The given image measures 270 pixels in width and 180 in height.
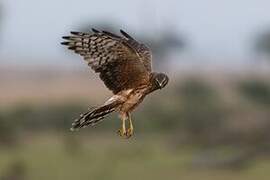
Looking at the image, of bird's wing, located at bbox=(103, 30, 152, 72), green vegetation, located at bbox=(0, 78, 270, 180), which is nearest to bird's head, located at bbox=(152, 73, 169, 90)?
bird's wing, located at bbox=(103, 30, 152, 72)

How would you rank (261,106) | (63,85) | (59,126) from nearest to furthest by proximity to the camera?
(59,126), (261,106), (63,85)

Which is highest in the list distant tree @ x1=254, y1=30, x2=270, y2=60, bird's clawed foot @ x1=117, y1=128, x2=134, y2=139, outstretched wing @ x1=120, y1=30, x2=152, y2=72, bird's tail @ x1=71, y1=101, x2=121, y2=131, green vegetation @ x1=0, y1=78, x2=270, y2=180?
outstretched wing @ x1=120, y1=30, x2=152, y2=72

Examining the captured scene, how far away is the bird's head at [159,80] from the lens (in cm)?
647

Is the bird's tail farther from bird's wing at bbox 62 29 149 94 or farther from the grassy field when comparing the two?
the grassy field

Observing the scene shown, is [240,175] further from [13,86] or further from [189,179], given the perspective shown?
[13,86]

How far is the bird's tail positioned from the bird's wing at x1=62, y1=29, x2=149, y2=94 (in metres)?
0.19

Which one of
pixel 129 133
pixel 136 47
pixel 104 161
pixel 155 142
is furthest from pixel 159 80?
pixel 155 142

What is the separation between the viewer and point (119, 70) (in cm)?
718

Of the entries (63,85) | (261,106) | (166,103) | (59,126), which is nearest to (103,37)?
(59,126)

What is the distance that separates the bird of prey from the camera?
6582 millimetres

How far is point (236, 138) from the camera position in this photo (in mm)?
44125

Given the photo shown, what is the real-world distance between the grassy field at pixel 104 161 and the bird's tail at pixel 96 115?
2470cm

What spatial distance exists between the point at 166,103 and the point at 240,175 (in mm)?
25904

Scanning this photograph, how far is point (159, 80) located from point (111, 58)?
3.05ft
